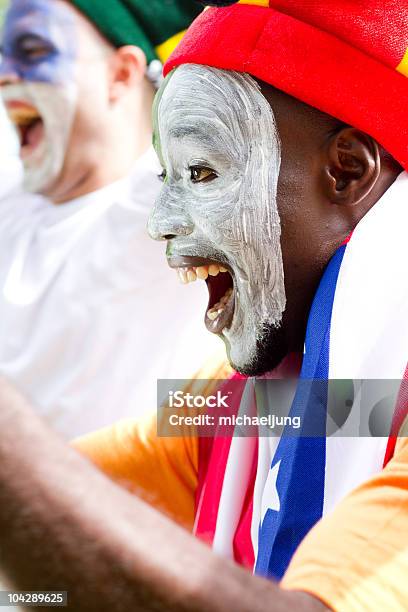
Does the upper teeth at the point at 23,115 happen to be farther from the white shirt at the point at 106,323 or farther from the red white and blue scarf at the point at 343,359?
the red white and blue scarf at the point at 343,359

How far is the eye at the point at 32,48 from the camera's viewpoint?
106 inches

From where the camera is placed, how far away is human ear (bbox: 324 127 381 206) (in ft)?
3.87

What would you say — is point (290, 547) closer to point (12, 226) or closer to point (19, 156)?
point (12, 226)

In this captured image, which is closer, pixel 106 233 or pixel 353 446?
pixel 353 446

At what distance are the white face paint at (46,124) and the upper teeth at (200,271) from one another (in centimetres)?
155

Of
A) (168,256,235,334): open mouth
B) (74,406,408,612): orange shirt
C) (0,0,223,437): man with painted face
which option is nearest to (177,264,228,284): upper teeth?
(168,256,235,334): open mouth

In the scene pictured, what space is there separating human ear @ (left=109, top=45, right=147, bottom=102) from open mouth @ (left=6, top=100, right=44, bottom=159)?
0.82 ft

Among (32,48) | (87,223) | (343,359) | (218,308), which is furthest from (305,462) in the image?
(32,48)

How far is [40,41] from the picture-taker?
269cm

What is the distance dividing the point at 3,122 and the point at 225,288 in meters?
1.78

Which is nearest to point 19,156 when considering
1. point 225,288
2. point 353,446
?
point 225,288

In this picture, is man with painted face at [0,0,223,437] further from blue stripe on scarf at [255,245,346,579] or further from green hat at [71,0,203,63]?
blue stripe on scarf at [255,245,346,579]

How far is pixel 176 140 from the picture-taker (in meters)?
1.23

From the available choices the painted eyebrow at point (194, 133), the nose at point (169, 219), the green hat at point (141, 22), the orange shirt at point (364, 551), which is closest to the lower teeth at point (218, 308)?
the nose at point (169, 219)
